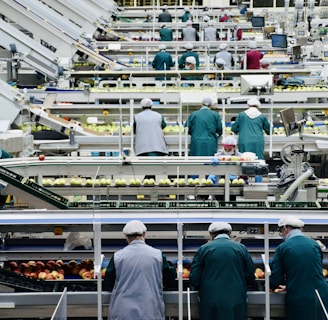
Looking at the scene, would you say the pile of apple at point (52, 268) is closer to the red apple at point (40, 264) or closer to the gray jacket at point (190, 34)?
the red apple at point (40, 264)

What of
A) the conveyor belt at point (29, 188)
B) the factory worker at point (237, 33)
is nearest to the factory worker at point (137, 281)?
the conveyor belt at point (29, 188)

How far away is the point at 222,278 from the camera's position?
6.58 meters

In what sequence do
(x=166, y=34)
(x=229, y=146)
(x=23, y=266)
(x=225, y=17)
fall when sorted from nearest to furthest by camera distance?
(x=23, y=266) < (x=229, y=146) < (x=166, y=34) < (x=225, y=17)

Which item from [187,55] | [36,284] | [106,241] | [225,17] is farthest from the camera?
[225,17]

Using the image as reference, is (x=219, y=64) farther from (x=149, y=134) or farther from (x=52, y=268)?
(x=52, y=268)

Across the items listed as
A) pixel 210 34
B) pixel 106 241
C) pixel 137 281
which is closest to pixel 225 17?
pixel 210 34

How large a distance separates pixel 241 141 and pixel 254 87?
54.2 inches

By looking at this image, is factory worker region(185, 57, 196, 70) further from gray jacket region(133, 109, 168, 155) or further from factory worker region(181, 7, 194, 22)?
factory worker region(181, 7, 194, 22)

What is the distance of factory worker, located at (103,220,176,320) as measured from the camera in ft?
21.5

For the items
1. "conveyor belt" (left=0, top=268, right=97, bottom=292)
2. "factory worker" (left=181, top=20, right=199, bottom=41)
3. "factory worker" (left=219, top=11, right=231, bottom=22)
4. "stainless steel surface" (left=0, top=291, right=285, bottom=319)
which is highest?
"factory worker" (left=219, top=11, right=231, bottom=22)

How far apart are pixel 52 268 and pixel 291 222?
1879 millimetres

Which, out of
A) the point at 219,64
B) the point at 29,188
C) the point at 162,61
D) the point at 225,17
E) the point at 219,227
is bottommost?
the point at 219,227

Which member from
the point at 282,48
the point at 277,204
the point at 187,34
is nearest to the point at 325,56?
the point at 282,48

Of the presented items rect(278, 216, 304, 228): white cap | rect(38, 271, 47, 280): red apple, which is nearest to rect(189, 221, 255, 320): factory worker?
rect(278, 216, 304, 228): white cap
